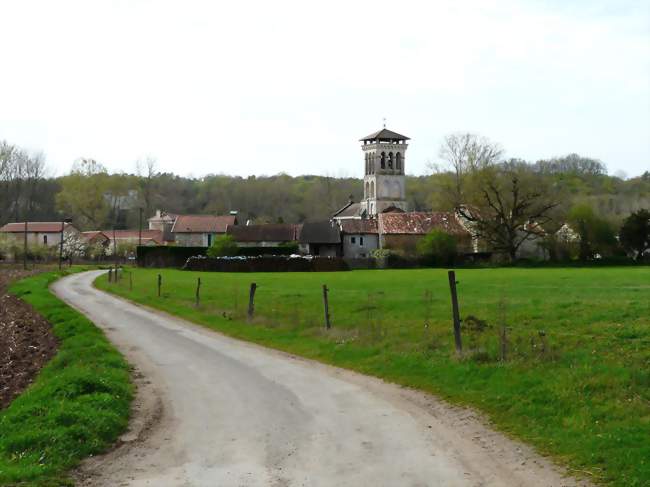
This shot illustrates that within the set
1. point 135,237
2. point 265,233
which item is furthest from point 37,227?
point 265,233

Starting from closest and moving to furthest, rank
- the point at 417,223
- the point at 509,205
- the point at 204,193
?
the point at 509,205
the point at 417,223
the point at 204,193

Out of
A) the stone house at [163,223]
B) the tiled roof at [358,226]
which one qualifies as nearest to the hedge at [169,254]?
the tiled roof at [358,226]

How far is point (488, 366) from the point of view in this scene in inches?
611

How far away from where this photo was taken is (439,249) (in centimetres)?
8581

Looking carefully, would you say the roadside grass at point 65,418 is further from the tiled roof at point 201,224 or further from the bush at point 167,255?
the tiled roof at point 201,224

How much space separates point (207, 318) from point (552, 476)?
22380mm

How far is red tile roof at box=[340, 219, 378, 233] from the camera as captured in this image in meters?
100

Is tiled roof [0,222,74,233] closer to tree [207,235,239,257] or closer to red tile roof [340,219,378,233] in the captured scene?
tree [207,235,239,257]

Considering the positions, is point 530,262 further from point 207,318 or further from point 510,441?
point 510,441

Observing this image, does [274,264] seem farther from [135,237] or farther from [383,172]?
[135,237]

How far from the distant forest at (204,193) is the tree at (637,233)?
30.1 m

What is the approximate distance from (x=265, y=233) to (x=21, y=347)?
8342 cm

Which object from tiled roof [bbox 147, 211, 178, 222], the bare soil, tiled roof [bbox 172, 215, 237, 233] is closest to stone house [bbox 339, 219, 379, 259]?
tiled roof [bbox 172, 215, 237, 233]

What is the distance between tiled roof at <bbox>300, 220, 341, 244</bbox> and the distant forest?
18369 mm
